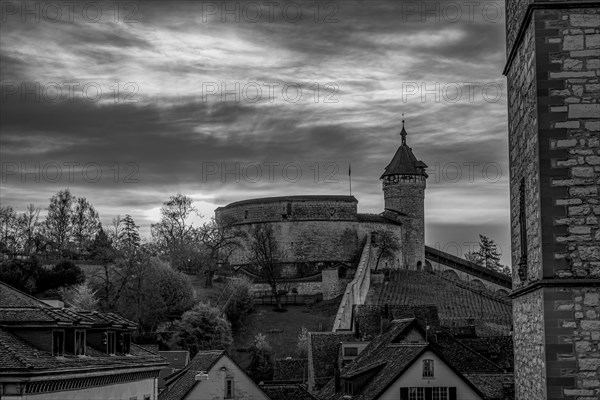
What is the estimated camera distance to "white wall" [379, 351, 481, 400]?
36125mm

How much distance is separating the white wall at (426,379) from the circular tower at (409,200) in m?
84.0

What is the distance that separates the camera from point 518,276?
14898mm

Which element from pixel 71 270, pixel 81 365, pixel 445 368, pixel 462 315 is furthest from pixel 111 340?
pixel 462 315

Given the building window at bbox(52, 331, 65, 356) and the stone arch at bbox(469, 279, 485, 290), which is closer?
the building window at bbox(52, 331, 65, 356)

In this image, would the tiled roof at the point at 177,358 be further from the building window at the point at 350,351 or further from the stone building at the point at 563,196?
the stone building at the point at 563,196

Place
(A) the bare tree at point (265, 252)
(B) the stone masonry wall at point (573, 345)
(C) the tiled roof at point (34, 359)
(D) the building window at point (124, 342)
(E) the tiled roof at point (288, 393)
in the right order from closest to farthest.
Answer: (B) the stone masonry wall at point (573, 345) < (C) the tiled roof at point (34, 359) < (D) the building window at point (124, 342) < (E) the tiled roof at point (288, 393) < (A) the bare tree at point (265, 252)

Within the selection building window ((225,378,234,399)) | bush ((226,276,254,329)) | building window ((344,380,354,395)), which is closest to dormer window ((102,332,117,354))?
building window ((344,380,354,395))

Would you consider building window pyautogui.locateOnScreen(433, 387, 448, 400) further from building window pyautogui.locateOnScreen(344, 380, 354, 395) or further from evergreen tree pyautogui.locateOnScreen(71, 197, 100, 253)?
evergreen tree pyautogui.locateOnScreen(71, 197, 100, 253)

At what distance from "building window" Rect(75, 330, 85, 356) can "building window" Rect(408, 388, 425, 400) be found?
1769 cm

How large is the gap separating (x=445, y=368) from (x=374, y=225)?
82.3 m

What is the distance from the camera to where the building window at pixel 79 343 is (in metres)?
20.0


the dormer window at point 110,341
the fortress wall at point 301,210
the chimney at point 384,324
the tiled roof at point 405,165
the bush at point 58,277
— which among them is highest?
the tiled roof at point 405,165

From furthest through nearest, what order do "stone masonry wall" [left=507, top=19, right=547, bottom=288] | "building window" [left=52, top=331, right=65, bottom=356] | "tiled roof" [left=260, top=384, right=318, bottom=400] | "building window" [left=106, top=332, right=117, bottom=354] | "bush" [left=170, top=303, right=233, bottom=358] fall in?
"bush" [left=170, top=303, right=233, bottom=358], "tiled roof" [left=260, top=384, right=318, bottom=400], "building window" [left=106, top=332, right=117, bottom=354], "building window" [left=52, top=331, right=65, bottom=356], "stone masonry wall" [left=507, top=19, right=547, bottom=288]

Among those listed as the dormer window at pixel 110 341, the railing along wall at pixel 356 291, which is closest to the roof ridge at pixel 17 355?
the dormer window at pixel 110 341
